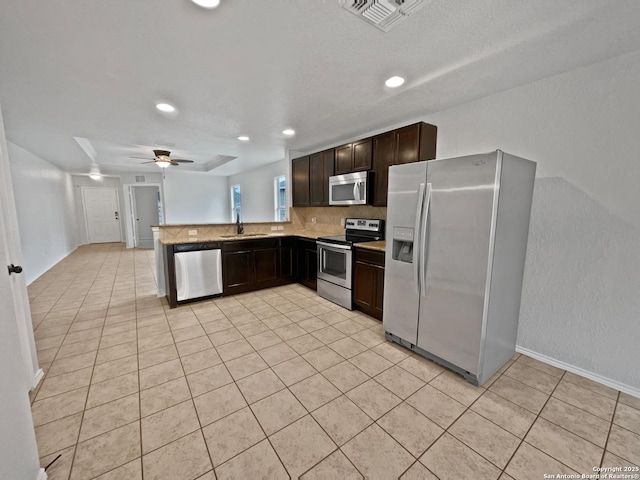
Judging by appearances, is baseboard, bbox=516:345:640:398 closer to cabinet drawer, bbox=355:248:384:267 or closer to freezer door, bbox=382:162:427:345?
freezer door, bbox=382:162:427:345

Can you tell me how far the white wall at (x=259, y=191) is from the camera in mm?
6838

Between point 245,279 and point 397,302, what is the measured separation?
2.51m

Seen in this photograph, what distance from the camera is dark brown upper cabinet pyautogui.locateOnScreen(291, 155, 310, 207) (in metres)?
4.74

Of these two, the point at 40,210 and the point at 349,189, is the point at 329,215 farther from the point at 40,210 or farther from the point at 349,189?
the point at 40,210

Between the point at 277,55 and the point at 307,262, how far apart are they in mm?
2967

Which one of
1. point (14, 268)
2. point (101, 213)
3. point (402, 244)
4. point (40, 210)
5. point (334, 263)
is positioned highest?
point (40, 210)

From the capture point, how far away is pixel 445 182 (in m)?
2.12

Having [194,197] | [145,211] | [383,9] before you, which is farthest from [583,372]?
[145,211]

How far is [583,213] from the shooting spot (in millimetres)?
2150

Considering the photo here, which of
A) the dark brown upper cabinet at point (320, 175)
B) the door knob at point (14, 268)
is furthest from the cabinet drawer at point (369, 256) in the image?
the door knob at point (14, 268)

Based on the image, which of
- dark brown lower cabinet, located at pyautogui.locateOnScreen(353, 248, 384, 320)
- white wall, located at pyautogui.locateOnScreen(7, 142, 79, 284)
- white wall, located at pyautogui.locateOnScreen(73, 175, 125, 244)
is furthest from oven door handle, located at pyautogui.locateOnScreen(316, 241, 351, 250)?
white wall, located at pyautogui.locateOnScreen(73, 175, 125, 244)

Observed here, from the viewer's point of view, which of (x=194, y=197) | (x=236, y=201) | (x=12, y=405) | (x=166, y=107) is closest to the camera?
(x=12, y=405)

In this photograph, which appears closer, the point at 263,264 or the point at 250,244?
the point at 250,244

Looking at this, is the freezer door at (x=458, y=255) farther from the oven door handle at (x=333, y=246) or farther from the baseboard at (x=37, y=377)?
the baseboard at (x=37, y=377)
